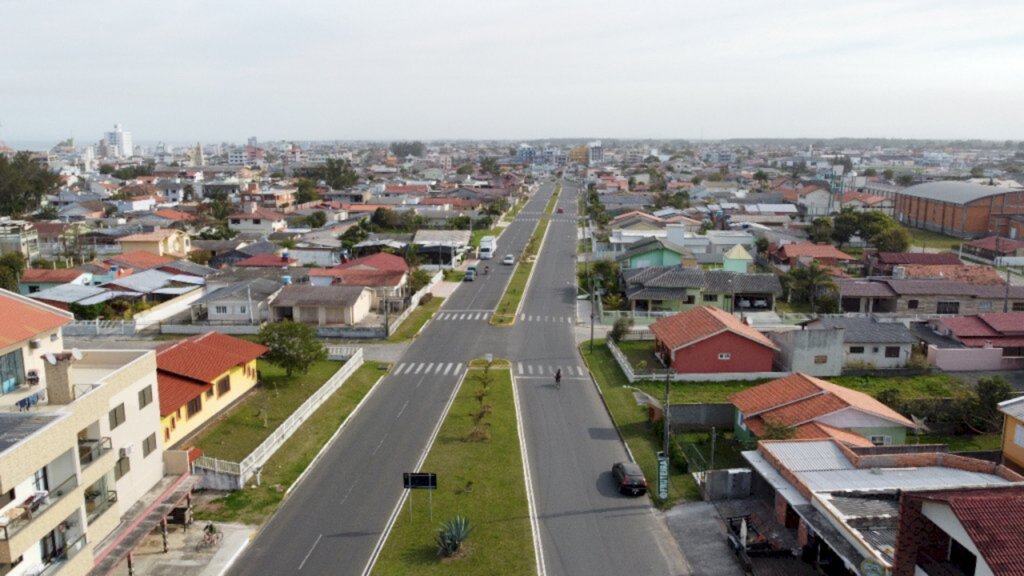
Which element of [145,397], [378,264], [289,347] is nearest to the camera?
[145,397]

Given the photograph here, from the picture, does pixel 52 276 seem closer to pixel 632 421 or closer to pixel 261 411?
pixel 261 411

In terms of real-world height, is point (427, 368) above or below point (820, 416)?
below

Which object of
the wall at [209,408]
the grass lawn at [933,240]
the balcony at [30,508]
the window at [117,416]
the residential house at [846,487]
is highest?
the window at [117,416]

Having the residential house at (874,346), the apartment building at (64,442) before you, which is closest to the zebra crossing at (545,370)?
the residential house at (874,346)

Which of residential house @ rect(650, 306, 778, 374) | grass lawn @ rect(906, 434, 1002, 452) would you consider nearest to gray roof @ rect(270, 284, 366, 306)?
residential house @ rect(650, 306, 778, 374)

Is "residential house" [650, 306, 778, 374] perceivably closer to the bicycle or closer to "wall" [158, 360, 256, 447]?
"wall" [158, 360, 256, 447]


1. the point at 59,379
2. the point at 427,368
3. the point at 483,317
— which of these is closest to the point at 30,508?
the point at 59,379

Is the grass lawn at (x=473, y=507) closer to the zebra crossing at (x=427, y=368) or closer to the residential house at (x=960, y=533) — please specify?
the zebra crossing at (x=427, y=368)
